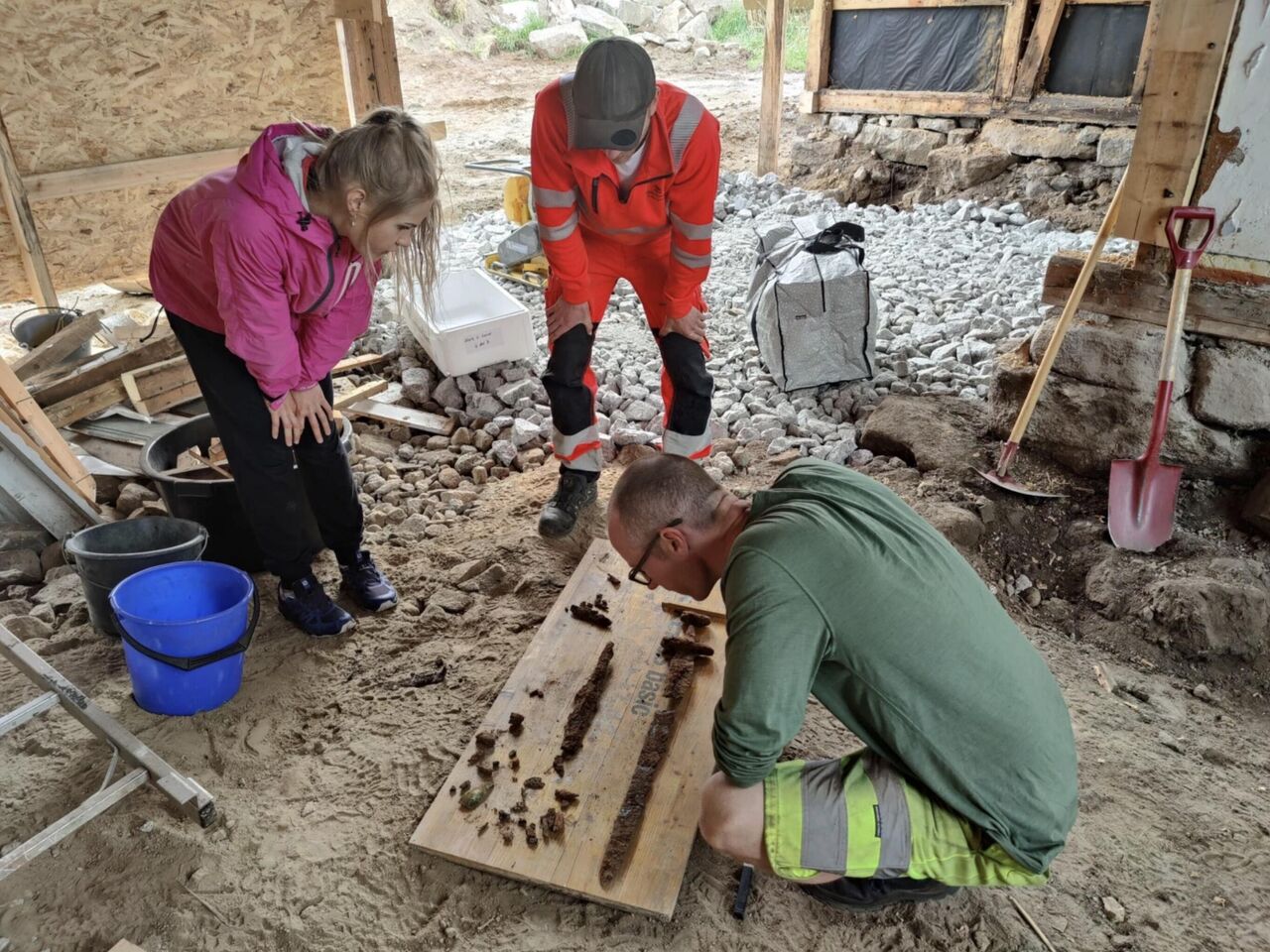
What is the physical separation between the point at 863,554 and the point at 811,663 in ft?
0.75

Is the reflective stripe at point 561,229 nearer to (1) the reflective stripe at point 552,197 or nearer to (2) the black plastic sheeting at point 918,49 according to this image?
(1) the reflective stripe at point 552,197

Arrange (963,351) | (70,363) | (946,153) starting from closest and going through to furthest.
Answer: (70,363) < (963,351) < (946,153)

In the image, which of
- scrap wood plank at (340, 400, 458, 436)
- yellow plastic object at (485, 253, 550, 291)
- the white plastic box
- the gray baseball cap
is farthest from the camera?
yellow plastic object at (485, 253, 550, 291)

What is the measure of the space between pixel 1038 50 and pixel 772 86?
95.4 inches

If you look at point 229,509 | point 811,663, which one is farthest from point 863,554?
point 229,509

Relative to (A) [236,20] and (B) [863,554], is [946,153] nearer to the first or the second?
(A) [236,20]

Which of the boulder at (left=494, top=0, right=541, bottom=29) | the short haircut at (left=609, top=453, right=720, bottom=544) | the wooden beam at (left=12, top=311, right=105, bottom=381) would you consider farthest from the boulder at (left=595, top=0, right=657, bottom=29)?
the short haircut at (left=609, top=453, right=720, bottom=544)

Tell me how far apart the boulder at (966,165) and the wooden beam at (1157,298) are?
195 inches

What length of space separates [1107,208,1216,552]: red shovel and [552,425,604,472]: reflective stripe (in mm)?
2079

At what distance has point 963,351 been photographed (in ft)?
16.5

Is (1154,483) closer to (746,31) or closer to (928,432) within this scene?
(928,432)

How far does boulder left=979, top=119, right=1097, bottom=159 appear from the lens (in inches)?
303

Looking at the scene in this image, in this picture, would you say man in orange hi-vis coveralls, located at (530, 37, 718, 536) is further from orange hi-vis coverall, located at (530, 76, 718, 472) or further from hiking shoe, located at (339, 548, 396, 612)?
hiking shoe, located at (339, 548, 396, 612)

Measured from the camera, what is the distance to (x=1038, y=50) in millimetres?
7688
